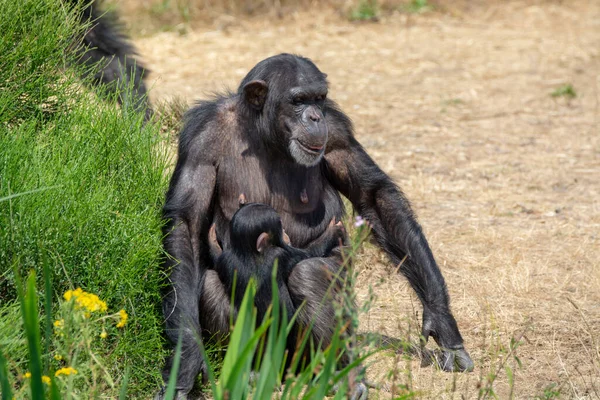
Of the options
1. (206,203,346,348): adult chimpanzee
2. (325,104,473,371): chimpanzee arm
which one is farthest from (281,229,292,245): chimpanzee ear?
(325,104,473,371): chimpanzee arm

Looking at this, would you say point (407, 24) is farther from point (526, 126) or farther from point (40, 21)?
point (40, 21)

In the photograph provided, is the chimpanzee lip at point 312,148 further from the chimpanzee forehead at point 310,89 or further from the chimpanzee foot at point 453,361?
the chimpanzee foot at point 453,361

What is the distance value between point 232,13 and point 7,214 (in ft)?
31.6

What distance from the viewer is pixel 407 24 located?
13070 mm

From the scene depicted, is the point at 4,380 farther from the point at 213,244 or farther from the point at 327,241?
the point at 327,241

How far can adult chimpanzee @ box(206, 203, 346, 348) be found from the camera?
417cm

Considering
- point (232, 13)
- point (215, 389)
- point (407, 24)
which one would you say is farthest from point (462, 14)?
point (215, 389)

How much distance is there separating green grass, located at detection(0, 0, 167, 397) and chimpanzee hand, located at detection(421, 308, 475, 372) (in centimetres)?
138

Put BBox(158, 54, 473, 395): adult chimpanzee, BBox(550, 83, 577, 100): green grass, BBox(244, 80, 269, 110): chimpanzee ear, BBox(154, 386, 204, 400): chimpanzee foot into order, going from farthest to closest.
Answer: BBox(550, 83, 577, 100): green grass
BBox(244, 80, 269, 110): chimpanzee ear
BBox(158, 54, 473, 395): adult chimpanzee
BBox(154, 386, 204, 400): chimpanzee foot

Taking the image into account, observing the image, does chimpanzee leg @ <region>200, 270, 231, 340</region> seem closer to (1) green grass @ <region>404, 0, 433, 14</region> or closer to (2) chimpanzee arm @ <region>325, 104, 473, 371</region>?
(2) chimpanzee arm @ <region>325, 104, 473, 371</region>

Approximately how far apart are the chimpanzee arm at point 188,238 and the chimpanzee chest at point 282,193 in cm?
9

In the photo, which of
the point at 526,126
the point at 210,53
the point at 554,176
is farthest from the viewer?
the point at 210,53

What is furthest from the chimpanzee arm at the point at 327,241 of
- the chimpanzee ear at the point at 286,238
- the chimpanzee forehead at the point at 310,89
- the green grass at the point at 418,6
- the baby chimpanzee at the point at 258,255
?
the green grass at the point at 418,6

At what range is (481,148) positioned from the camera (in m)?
8.34
